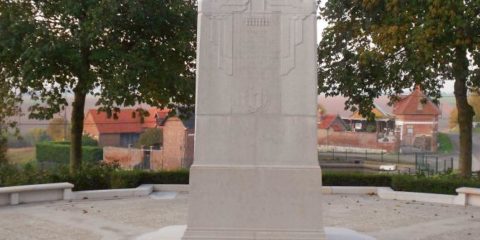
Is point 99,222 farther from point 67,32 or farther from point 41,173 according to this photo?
point 67,32

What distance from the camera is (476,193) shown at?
1521 cm

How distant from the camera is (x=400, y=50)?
20297 mm

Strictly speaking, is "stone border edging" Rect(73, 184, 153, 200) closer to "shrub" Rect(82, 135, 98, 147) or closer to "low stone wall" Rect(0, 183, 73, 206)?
"low stone wall" Rect(0, 183, 73, 206)

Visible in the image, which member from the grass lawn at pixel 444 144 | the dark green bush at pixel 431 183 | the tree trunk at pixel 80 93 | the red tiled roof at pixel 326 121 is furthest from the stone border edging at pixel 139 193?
the red tiled roof at pixel 326 121

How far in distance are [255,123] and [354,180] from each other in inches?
427

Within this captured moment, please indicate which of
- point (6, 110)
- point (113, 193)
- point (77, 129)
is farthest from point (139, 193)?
point (6, 110)

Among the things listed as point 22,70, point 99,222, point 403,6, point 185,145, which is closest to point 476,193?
point 403,6

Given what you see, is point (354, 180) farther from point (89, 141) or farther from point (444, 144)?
point (444, 144)

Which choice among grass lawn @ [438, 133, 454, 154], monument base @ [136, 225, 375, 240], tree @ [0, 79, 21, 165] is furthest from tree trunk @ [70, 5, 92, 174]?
grass lawn @ [438, 133, 454, 154]

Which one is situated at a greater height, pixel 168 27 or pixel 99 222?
pixel 168 27

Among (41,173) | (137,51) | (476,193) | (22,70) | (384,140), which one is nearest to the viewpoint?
(476,193)

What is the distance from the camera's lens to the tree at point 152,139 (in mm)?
53812

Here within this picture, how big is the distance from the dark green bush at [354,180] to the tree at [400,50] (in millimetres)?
2715

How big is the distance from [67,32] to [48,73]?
5.52 feet
